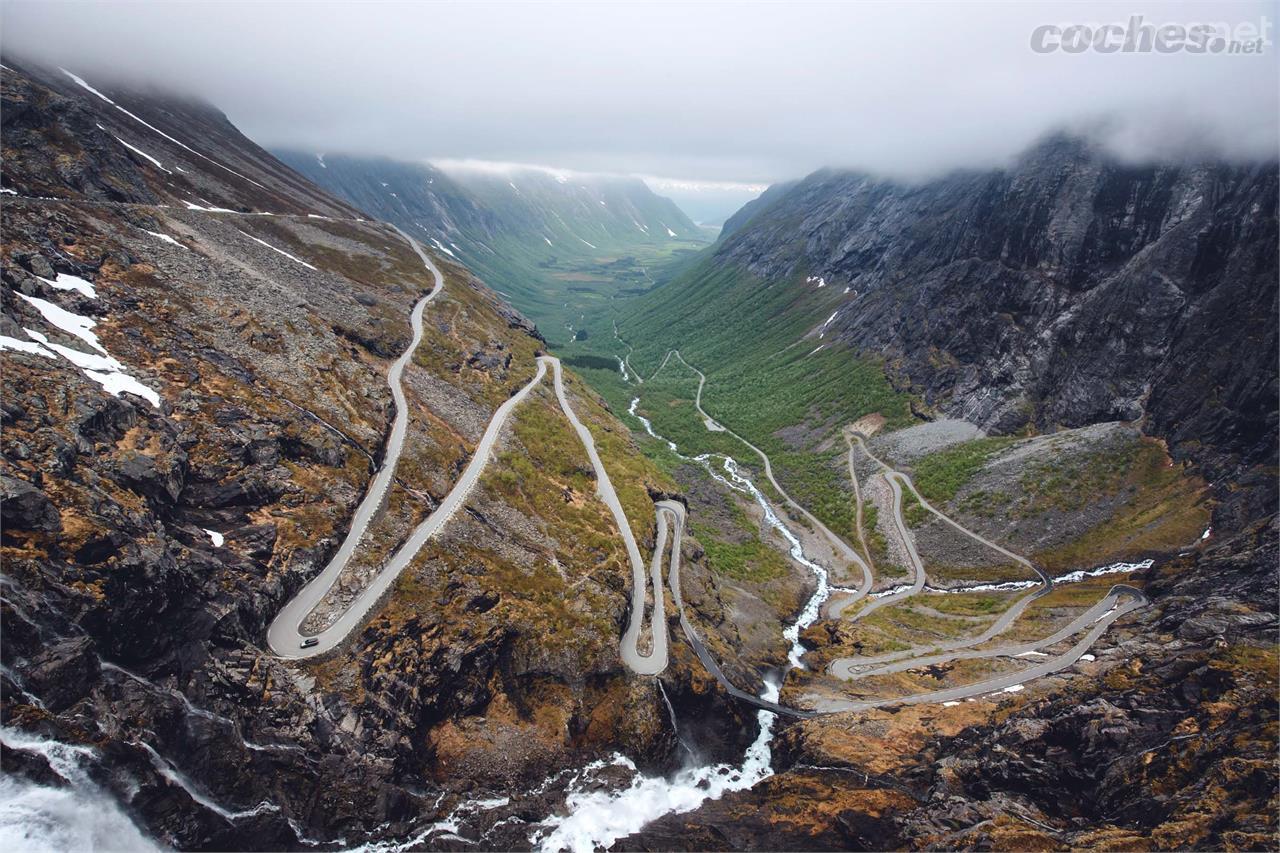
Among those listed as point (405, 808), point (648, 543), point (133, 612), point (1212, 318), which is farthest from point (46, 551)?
point (1212, 318)

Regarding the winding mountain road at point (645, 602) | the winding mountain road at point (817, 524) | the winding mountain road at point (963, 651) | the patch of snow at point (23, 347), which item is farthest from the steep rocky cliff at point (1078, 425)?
the patch of snow at point (23, 347)

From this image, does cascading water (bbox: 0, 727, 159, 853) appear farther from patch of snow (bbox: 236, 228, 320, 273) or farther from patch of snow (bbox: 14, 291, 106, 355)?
patch of snow (bbox: 236, 228, 320, 273)

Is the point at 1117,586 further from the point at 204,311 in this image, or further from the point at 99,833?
the point at 204,311

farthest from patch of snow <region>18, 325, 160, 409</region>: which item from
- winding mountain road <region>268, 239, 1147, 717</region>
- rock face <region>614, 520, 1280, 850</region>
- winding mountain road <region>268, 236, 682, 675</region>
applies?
rock face <region>614, 520, 1280, 850</region>

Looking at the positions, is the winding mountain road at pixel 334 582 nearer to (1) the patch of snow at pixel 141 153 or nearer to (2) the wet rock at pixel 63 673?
(2) the wet rock at pixel 63 673

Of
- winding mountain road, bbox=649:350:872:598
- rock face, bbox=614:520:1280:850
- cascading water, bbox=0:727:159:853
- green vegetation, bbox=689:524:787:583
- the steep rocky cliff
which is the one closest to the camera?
cascading water, bbox=0:727:159:853

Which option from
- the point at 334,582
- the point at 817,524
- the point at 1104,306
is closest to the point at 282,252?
the point at 334,582
